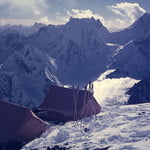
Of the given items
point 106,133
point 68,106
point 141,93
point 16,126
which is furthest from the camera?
Result: point 141,93

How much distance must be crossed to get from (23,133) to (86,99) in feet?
54.2

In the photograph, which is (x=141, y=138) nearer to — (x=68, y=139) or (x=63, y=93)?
(x=68, y=139)

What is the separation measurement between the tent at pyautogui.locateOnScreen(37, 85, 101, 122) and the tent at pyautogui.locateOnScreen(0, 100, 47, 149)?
30.5 ft

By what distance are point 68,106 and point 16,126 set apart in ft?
48.6

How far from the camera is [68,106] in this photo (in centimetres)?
6162

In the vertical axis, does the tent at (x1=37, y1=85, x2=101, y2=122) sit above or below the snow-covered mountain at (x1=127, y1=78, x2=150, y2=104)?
below

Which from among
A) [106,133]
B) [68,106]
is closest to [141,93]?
[68,106]

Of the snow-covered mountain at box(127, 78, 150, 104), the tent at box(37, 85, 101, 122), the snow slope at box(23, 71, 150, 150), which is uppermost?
the snow-covered mountain at box(127, 78, 150, 104)

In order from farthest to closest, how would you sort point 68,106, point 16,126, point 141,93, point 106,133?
point 141,93
point 68,106
point 16,126
point 106,133

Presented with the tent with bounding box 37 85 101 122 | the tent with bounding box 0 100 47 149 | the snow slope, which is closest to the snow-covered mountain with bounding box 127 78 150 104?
the tent with bounding box 37 85 101 122

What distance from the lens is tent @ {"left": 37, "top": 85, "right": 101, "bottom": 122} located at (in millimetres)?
59688

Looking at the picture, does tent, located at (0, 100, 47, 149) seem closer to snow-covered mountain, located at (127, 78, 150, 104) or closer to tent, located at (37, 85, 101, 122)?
tent, located at (37, 85, 101, 122)

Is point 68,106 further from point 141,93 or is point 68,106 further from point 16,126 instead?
point 141,93

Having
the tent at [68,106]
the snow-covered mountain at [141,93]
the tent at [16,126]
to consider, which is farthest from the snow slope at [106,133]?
the snow-covered mountain at [141,93]
